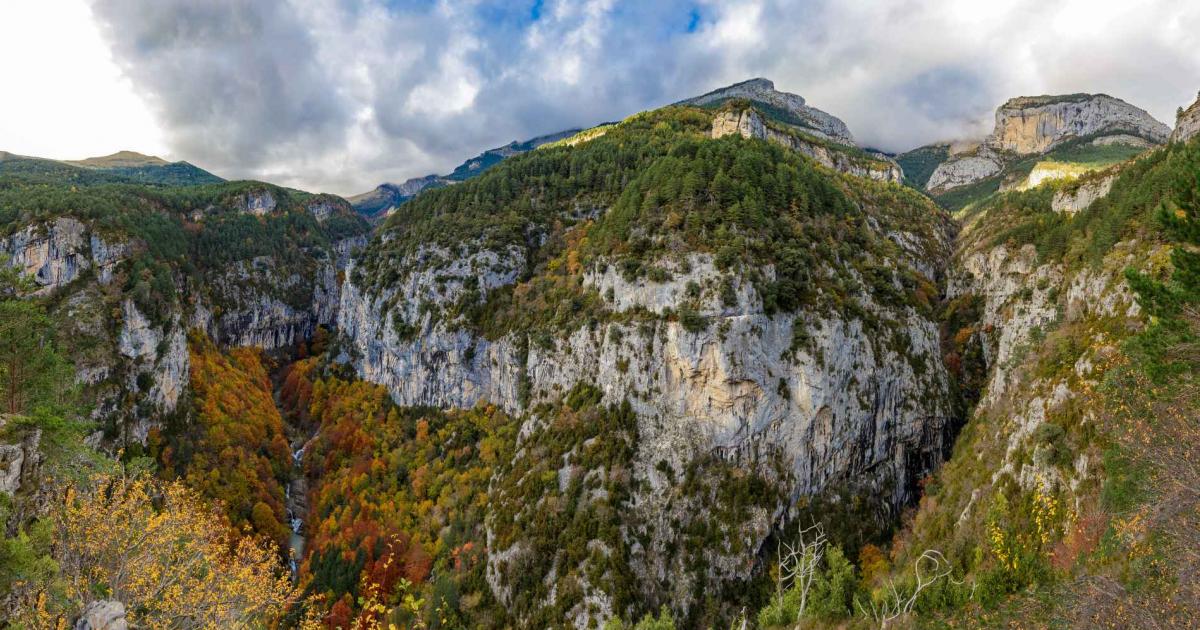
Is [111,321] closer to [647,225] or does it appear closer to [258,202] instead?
[647,225]

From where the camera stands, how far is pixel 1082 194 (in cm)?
8500

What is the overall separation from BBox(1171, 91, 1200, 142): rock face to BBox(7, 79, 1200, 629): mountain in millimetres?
807

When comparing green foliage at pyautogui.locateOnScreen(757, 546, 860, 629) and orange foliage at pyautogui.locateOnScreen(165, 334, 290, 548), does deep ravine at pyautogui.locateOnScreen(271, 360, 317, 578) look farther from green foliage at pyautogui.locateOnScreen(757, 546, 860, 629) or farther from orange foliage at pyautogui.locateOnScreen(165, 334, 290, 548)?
green foliage at pyautogui.locateOnScreen(757, 546, 860, 629)

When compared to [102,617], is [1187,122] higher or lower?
higher

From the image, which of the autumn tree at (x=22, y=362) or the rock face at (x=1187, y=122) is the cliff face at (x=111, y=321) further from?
the rock face at (x=1187, y=122)

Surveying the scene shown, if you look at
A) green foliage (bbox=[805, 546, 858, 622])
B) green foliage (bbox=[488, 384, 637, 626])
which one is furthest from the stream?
green foliage (bbox=[805, 546, 858, 622])

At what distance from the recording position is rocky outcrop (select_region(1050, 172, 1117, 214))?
264 feet

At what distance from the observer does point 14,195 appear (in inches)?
4321

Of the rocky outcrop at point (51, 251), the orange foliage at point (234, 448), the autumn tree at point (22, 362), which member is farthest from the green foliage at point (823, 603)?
the rocky outcrop at point (51, 251)

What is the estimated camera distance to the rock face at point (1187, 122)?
7669cm

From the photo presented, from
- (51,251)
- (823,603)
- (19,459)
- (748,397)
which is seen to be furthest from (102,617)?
(51,251)

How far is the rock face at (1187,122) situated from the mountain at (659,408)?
81 centimetres

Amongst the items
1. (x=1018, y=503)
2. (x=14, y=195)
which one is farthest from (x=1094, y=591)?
(x=14, y=195)

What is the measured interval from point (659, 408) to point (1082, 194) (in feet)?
278
